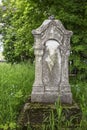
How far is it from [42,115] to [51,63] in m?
1.23

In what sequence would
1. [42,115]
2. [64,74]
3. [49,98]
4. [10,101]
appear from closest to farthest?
[42,115]
[10,101]
[49,98]
[64,74]

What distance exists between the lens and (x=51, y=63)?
641cm

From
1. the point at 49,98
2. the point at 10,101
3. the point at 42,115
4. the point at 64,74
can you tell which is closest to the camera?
the point at 42,115

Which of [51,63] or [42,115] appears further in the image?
[51,63]

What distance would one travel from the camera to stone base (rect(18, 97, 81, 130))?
212 inches

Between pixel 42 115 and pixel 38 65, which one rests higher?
pixel 38 65

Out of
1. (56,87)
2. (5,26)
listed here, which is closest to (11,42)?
(5,26)

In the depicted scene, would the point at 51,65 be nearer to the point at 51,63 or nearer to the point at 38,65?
the point at 51,63

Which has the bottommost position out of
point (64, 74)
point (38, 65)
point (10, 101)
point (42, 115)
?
point (42, 115)

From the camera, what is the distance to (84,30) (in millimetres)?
9453

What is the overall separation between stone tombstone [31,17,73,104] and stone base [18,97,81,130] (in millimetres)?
480

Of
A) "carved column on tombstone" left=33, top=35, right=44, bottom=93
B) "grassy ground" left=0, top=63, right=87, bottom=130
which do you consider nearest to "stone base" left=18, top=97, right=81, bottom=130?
"grassy ground" left=0, top=63, right=87, bottom=130

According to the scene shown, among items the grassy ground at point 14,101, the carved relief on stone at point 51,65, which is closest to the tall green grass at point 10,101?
the grassy ground at point 14,101

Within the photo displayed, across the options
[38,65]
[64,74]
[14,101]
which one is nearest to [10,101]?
[14,101]
